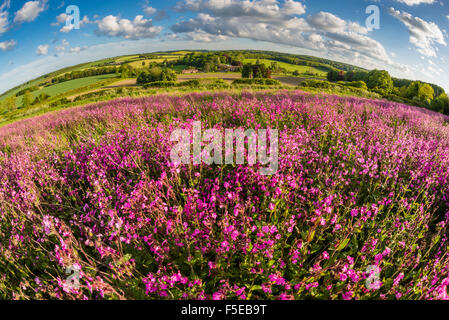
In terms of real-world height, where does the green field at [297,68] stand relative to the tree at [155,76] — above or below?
above

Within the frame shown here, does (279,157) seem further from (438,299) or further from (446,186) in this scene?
(446,186)

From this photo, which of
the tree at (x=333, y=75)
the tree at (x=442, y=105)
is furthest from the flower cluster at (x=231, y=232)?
the tree at (x=333, y=75)

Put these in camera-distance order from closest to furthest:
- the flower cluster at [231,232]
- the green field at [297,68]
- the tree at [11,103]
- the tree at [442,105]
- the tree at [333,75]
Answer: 1. the flower cluster at [231,232]
2. the tree at [442,105]
3. the tree at [333,75]
4. the green field at [297,68]
5. the tree at [11,103]

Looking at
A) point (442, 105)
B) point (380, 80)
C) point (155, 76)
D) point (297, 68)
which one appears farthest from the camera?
point (297, 68)

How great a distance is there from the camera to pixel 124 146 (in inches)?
148

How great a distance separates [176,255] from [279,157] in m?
1.80

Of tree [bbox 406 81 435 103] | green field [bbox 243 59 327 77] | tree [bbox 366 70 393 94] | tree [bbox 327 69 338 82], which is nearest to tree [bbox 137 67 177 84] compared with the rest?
green field [bbox 243 59 327 77]

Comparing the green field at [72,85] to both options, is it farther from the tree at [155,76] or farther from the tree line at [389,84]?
the tree line at [389,84]

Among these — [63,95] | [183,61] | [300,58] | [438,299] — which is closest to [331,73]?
[300,58]

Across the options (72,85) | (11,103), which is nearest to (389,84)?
(72,85)

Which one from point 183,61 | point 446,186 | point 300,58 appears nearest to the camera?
point 446,186

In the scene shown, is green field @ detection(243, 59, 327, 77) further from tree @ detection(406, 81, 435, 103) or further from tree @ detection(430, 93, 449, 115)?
tree @ detection(430, 93, 449, 115)

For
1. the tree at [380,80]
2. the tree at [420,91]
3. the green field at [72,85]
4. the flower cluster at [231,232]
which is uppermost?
the tree at [380,80]

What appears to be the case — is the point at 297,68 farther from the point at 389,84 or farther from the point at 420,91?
the point at 420,91
